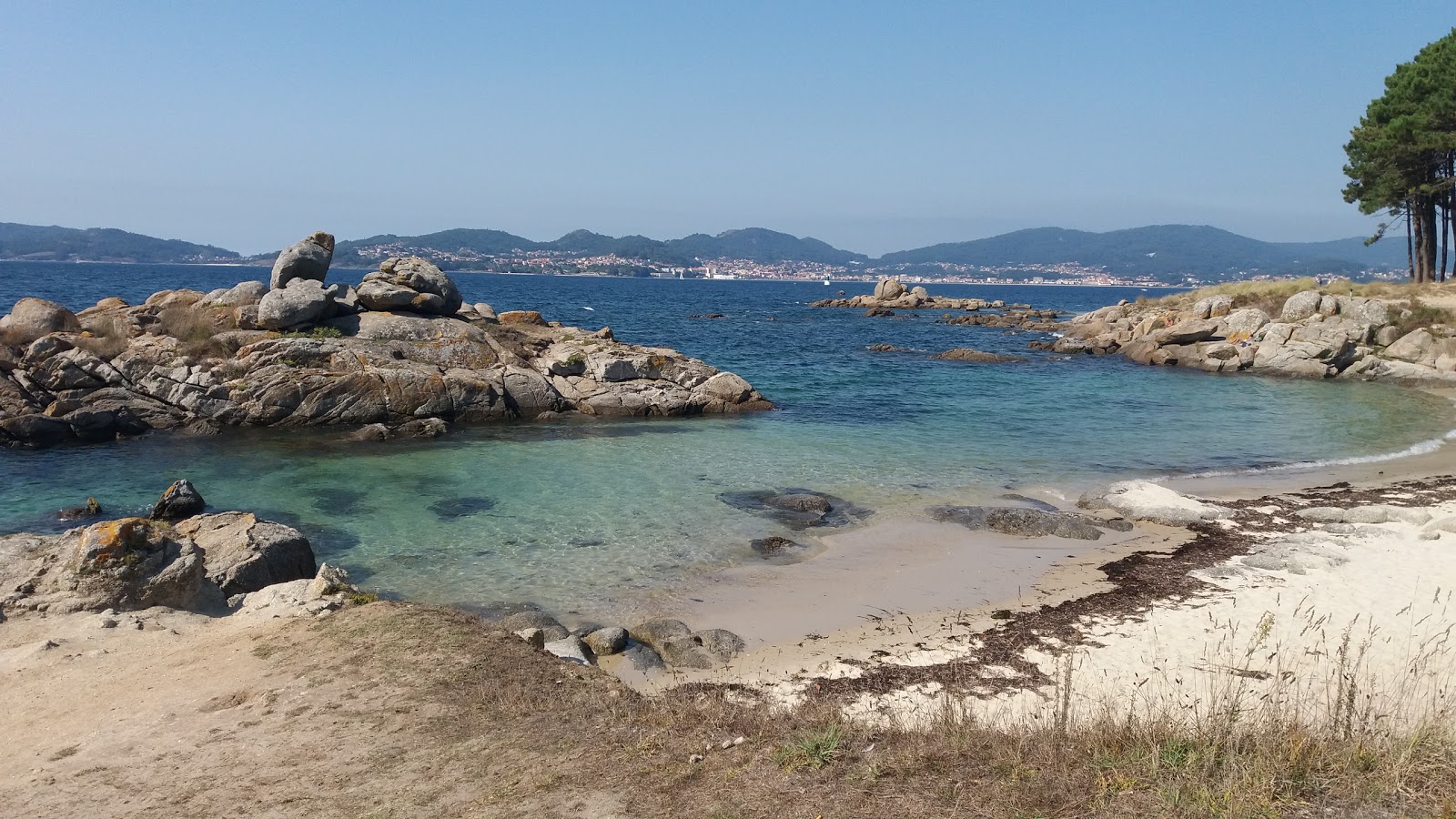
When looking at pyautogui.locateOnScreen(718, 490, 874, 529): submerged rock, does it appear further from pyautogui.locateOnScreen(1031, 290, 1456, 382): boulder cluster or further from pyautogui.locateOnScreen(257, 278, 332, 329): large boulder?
pyautogui.locateOnScreen(1031, 290, 1456, 382): boulder cluster

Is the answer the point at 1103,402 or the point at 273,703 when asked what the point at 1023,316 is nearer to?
the point at 1103,402

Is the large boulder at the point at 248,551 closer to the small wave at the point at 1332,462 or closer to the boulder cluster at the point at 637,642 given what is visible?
the boulder cluster at the point at 637,642

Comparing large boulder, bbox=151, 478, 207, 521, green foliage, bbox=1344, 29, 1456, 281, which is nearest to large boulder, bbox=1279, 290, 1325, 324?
green foliage, bbox=1344, 29, 1456, 281

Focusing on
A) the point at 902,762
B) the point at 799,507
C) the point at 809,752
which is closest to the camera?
the point at 902,762

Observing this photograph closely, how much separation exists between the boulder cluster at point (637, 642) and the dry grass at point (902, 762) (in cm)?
232

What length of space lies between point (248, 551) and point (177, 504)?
19.2 ft

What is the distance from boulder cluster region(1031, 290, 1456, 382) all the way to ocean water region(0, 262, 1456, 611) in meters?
3.71

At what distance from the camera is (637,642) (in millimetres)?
11461

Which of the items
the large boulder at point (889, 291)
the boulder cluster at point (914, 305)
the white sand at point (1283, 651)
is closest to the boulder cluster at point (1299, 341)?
the white sand at point (1283, 651)

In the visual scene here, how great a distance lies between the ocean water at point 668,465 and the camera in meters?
15.1

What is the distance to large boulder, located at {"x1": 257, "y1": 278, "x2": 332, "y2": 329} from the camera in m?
28.4

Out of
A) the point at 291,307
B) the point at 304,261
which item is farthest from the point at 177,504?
the point at 304,261

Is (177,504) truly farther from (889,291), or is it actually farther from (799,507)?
(889,291)

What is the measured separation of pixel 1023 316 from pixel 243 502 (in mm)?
81428
